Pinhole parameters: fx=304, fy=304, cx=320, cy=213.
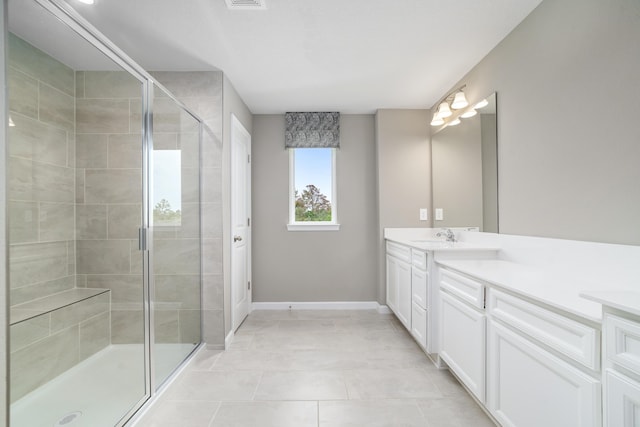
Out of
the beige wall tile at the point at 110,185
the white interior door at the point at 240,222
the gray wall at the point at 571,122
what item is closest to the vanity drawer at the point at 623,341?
the gray wall at the point at 571,122

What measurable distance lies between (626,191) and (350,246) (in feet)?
8.81

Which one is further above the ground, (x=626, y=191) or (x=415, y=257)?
(x=626, y=191)

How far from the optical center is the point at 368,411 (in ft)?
5.85

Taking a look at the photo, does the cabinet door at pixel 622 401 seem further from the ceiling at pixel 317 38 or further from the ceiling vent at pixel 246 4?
the ceiling vent at pixel 246 4

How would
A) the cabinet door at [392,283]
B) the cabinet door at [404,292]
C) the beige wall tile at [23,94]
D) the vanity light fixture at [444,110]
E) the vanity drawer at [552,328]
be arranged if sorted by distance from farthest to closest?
the cabinet door at [392,283] → the vanity light fixture at [444,110] → the cabinet door at [404,292] → the beige wall tile at [23,94] → the vanity drawer at [552,328]

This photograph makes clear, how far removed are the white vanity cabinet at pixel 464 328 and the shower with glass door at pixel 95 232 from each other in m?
1.88

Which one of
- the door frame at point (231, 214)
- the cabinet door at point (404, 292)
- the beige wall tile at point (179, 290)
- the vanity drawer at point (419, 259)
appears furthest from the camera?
the door frame at point (231, 214)

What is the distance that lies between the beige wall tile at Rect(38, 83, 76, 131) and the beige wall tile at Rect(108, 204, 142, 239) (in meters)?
0.59

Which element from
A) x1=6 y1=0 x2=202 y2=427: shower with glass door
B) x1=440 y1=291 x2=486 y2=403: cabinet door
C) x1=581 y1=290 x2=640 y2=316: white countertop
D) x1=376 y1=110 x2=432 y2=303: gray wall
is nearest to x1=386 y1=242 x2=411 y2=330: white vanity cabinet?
x1=376 y1=110 x2=432 y2=303: gray wall

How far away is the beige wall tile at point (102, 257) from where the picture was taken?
202 centimetres

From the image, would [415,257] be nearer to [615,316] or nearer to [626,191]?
[626,191]

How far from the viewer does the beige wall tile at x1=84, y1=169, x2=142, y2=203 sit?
6.49ft

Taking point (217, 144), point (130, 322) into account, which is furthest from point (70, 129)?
point (130, 322)

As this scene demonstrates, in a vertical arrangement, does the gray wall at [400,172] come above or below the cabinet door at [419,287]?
above
